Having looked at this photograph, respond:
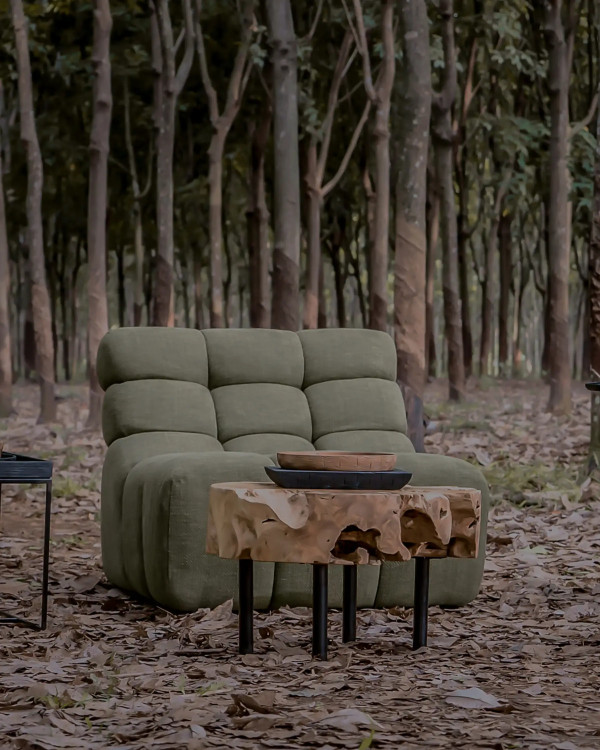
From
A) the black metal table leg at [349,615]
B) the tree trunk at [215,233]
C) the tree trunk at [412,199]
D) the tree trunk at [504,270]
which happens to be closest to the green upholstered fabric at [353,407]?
the black metal table leg at [349,615]

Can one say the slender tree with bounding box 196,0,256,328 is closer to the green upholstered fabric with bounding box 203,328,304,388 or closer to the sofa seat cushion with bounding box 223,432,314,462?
the green upholstered fabric with bounding box 203,328,304,388

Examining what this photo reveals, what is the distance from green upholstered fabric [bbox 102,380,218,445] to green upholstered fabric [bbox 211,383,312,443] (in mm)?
71

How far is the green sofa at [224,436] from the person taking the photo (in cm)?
522

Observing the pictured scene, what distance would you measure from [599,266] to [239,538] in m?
5.34

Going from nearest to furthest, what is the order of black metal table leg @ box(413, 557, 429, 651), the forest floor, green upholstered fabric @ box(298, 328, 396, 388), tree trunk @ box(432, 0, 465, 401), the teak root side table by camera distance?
the forest floor → the teak root side table → black metal table leg @ box(413, 557, 429, 651) → green upholstered fabric @ box(298, 328, 396, 388) → tree trunk @ box(432, 0, 465, 401)

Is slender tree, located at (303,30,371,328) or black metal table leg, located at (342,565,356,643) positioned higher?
slender tree, located at (303,30,371,328)

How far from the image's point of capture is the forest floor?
3424 mm

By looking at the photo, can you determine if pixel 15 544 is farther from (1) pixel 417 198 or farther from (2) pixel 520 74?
(2) pixel 520 74

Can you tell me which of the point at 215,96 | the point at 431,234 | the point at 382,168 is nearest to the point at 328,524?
the point at 382,168

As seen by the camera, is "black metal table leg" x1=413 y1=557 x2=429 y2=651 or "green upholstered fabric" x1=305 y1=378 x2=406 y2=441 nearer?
"black metal table leg" x1=413 y1=557 x2=429 y2=651

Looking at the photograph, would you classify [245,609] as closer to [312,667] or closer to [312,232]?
[312,667]

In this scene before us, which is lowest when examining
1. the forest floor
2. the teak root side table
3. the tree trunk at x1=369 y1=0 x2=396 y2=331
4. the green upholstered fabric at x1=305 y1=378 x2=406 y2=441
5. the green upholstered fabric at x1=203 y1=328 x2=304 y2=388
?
the forest floor

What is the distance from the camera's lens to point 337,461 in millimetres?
4332

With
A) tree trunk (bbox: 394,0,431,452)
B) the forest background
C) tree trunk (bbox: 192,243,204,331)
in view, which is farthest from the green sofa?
tree trunk (bbox: 192,243,204,331)
